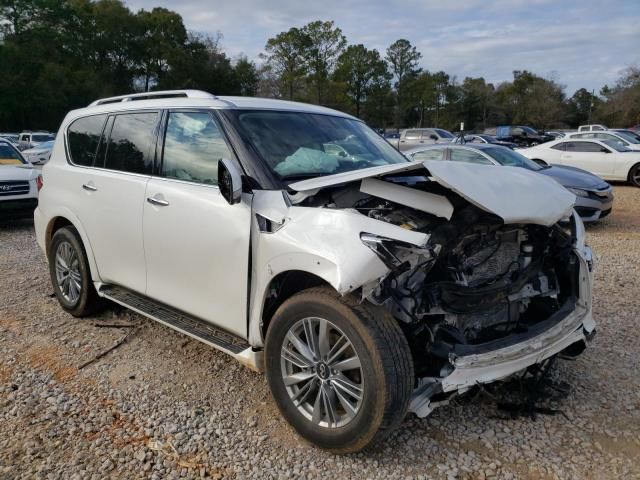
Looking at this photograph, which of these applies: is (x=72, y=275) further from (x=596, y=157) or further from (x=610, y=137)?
(x=610, y=137)

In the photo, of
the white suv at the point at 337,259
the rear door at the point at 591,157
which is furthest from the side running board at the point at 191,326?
the rear door at the point at 591,157

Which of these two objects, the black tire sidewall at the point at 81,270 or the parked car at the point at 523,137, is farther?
the parked car at the point at 523,137

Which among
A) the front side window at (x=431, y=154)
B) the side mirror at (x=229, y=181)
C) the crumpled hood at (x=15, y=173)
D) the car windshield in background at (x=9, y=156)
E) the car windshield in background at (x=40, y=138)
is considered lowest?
the car windshield in background at (x=40, y=138)

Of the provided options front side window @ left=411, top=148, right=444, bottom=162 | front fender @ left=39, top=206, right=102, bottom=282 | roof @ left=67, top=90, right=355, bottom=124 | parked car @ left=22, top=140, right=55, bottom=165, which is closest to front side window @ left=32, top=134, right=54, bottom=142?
parked car @ left=22, top=140, right=55, bottom=165

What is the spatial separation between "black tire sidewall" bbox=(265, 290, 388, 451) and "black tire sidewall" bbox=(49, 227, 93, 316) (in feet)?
7.82

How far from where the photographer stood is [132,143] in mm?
4062

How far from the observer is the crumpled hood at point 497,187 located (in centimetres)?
265

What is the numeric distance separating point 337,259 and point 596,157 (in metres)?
15.6

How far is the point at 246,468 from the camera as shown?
8.99 feet

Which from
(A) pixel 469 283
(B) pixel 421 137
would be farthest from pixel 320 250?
(B) pixel 421 137

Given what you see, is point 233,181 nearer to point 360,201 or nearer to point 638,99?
point 360,201

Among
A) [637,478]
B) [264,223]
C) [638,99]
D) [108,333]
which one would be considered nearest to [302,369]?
[264,223]

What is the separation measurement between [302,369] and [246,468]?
0.59 meters

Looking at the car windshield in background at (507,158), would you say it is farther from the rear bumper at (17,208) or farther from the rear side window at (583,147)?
the rear bumper at (17,208)
